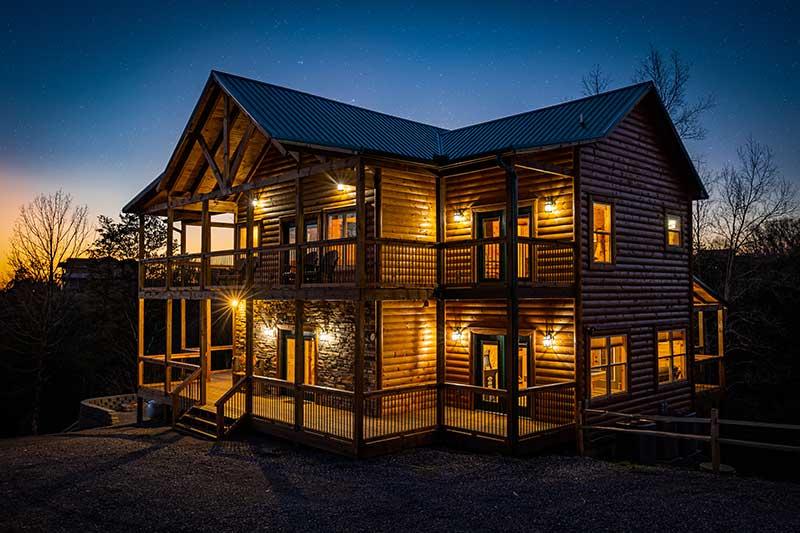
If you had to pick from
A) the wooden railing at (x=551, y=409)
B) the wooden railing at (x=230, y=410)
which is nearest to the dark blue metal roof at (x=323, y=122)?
the wooden railing at (x=551, y=409)

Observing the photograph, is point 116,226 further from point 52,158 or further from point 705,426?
point 705,426

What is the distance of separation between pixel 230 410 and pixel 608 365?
9886 millimetres

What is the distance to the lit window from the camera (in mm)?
18719

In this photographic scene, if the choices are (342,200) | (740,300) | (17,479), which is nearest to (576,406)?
(342,200)

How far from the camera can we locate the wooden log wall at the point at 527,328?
49.6 feet

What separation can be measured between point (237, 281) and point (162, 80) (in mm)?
9184

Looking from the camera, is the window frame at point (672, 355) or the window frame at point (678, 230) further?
the window frame at point (678, 230)

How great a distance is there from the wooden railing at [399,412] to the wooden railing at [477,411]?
434mm

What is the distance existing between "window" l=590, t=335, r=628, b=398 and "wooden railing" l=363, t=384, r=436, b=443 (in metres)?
4.07

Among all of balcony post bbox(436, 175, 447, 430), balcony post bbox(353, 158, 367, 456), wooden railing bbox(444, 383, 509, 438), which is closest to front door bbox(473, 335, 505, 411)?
wooden railing bbox(444, 383, 509, 438)

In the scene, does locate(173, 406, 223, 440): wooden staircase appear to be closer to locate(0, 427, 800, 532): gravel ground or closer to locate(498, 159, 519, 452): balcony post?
locate(0, 427, 800, 532): gravel ground

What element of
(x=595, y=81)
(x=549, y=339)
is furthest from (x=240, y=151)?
(x=595, y=81)

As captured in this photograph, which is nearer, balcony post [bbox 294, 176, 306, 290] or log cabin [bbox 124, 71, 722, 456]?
log cabin [bbox 124, 71, 722, 456]

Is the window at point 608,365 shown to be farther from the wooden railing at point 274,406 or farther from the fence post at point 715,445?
the wooden railing at point 274,406
